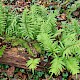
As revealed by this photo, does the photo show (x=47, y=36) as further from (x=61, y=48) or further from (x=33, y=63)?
(x=33, y=63)

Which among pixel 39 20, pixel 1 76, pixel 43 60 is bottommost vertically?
pixel 1 76

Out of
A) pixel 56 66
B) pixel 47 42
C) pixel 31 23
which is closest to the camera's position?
pixel 56 66

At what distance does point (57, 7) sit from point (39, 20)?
1.43 m

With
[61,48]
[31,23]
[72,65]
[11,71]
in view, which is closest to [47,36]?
[61,48]

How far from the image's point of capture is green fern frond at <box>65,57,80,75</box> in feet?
14.9

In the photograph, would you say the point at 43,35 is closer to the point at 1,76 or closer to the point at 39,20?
the point at 39,20

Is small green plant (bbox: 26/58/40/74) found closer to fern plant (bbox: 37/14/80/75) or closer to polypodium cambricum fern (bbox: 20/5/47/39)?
fern plant (bbox: 37/14/80/75)

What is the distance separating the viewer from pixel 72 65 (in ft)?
15.2

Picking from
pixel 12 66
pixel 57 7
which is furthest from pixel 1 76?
pixel 57 7

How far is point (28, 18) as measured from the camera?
507 centimetres

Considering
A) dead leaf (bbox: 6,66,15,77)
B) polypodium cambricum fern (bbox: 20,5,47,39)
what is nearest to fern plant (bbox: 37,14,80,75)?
polypodium cambricum fern (bbox: 20,5,47,39)

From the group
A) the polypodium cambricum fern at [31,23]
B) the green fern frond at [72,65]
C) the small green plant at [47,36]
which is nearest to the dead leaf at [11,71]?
the small green plant at [47,36]

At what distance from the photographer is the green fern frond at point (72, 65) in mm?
4554

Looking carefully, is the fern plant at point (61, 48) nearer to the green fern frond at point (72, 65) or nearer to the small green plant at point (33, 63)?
the green fern frond at point (72, 65)
